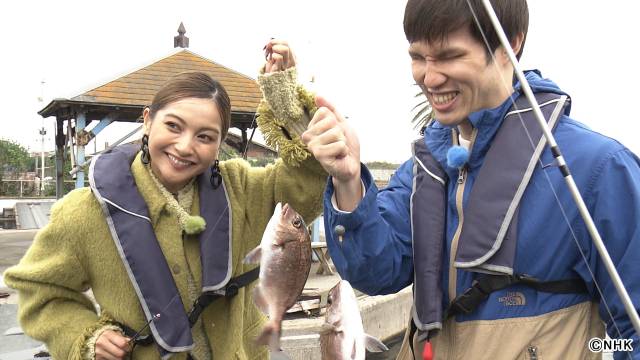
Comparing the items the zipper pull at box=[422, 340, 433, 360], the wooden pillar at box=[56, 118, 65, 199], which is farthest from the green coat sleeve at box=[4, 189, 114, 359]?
the wooden pillar at box=[56, 118, 65, 199]

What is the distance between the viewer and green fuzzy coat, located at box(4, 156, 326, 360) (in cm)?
241

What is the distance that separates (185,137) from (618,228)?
1.83 meters

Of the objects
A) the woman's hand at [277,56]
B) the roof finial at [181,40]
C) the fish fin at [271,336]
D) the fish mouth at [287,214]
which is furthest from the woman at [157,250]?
the roof finial at [181,40]

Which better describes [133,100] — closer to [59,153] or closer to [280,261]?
[59,153]

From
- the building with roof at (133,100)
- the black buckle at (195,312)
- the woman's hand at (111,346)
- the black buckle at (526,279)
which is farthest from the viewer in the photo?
the building with roof at (133,100)

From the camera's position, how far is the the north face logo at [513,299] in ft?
6.20

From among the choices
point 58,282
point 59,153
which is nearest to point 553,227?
point 58,282

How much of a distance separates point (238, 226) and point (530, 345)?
4.81 feet

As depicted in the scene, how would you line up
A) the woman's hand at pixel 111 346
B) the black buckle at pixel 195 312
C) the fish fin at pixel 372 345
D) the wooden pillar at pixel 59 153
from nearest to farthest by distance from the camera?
the fish fin at pixel 372 345
the woman's hand at pixel 111 346
the black buckle at pixel 195 312
the wooden pillar at pixel 59 153

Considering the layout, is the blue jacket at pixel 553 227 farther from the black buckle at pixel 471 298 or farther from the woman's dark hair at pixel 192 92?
the woman's dark hair at pixel 192 92

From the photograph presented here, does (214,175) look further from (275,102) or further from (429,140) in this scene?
(429,140)

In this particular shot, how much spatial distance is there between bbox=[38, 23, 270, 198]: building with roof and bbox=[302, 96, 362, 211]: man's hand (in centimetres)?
651

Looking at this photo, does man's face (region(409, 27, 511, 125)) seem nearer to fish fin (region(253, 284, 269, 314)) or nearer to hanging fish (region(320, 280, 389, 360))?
hanging fish (region(320, 280, 389, 360))

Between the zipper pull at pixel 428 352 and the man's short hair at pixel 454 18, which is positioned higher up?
the man's short hair at pixel 454 18
